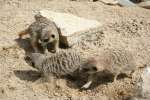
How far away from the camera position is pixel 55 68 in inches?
246

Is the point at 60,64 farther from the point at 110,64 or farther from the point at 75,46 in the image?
the point at 75,46

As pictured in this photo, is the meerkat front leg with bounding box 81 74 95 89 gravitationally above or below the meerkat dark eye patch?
below

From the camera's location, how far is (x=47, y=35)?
6.84 meters

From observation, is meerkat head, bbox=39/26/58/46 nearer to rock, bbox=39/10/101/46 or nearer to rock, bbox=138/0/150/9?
rock, bbox=39/10/101/46

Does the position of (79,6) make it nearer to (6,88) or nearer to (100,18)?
(100,18)

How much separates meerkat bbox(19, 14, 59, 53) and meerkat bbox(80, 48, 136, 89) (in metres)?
0.92

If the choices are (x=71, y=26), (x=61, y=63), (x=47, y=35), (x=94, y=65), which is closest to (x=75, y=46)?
(x=71, y=26)

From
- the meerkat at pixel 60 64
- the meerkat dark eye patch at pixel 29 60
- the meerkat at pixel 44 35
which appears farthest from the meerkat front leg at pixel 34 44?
the meerkat at pixel 60 64

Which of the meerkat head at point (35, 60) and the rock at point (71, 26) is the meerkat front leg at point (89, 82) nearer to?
the meerkat head at point (35, 60)

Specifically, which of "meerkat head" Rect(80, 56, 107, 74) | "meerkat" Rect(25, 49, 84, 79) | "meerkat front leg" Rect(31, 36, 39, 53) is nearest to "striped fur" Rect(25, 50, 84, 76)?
"meerkat" Rect(25, 49, 84, 79)

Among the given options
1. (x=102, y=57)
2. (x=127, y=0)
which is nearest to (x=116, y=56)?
(x=102, y=57)

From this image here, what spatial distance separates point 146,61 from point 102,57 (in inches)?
36.2

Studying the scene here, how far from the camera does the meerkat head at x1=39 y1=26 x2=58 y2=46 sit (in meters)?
6.83

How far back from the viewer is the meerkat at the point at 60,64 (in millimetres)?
6238
